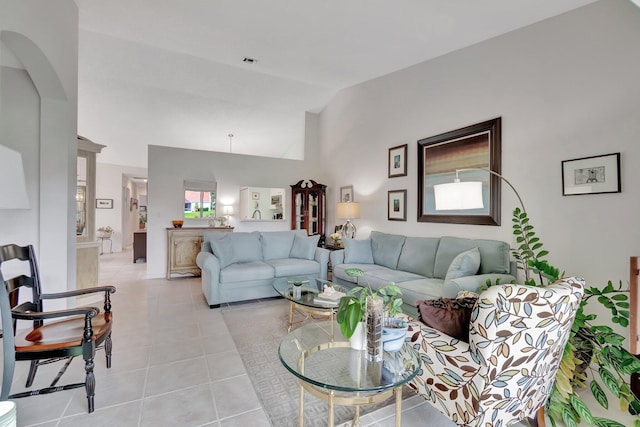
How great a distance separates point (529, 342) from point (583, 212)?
190 centimetres

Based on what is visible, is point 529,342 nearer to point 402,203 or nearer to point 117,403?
point 117,403

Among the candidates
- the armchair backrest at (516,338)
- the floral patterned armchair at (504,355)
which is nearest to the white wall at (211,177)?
the floral patterned armchair at (504,355)

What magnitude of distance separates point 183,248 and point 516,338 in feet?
17.1

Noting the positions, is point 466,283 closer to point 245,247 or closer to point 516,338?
point 516,338

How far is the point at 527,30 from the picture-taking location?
285 cm

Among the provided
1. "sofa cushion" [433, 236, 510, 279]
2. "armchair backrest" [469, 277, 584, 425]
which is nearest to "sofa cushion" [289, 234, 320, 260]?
"sofa cushion" [433, 236, 510, 279]

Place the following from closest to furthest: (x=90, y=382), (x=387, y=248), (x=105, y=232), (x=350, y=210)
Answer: (x=90, y=382) → (x=387, y=248) → (x=350, y=210) → (x=105, y=232)

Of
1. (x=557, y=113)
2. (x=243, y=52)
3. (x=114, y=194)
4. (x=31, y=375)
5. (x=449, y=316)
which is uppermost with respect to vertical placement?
(x=243, y=52)

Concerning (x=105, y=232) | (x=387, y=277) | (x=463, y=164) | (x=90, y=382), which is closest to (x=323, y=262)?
(x=387, y=277)

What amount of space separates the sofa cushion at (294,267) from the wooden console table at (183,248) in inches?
73.1

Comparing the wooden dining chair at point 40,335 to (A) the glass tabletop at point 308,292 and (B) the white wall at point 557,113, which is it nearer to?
(A) the glass tabletop at point 308,292

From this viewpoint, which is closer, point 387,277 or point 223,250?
point 387,277

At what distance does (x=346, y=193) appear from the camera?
222 inches

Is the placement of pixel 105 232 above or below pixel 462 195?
below
